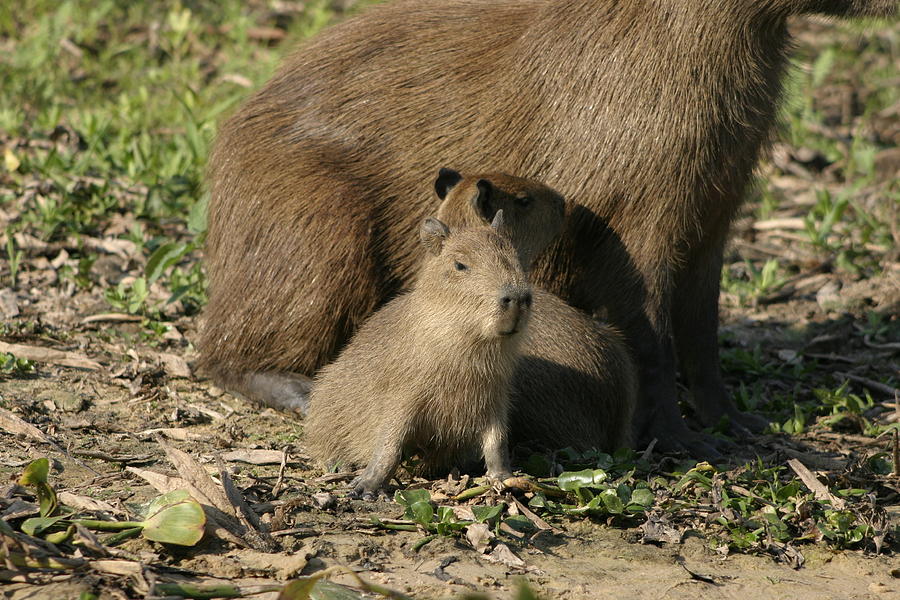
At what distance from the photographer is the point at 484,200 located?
4.40m

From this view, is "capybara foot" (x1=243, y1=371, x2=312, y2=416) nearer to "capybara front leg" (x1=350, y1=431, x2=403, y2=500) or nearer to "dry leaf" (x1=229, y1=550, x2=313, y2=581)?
"capybara front leg" (x1=350, y1=431, x2=403, y2=500)

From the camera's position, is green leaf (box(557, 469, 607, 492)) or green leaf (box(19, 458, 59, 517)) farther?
green leaf (box(557, 469, 607, 492))

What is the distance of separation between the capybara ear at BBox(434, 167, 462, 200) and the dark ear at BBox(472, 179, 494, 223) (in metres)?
0.21

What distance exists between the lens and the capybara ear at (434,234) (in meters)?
3.71

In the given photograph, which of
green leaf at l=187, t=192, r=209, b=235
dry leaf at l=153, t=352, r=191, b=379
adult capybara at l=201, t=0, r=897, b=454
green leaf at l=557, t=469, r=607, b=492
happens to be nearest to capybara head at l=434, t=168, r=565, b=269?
adult capybara at l=201, t=0, r=897, b=454

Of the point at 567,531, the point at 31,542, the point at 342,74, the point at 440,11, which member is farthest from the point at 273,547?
the point at 440,11

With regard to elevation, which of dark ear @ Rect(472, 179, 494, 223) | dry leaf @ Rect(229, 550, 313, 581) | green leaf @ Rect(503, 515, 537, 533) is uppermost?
dark ear @ Rect(472, 179, 494, 223)

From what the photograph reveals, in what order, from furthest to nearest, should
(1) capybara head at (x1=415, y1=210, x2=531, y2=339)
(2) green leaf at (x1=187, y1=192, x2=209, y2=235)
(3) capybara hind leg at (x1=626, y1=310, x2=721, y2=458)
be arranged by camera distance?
(2) green leaf at (x1=187, y1=192, x2=209, y2=235) → (3) capybara hind leg at (x1=626, y1=310, x2=721, y2=458) → (1) capybara head at (x1=415, y1=210, x2=531, y2=339)

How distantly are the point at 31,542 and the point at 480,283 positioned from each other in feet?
4.70

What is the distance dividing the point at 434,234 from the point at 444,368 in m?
0.43

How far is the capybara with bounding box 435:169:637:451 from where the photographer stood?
4.26 m

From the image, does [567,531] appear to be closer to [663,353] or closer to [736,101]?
[663,353]

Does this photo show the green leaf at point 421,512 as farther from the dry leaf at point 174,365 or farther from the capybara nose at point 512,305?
the dry leaf at point 174,365

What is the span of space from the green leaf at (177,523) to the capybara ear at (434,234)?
1.08 m
